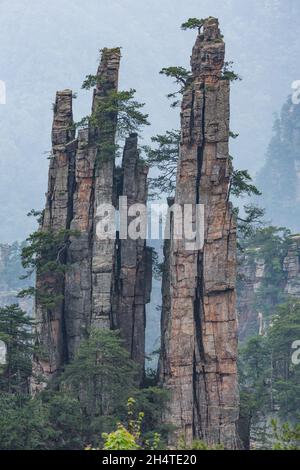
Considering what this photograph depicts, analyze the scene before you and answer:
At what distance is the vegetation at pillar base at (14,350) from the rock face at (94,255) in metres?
1.18

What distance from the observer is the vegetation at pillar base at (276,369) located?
226ft

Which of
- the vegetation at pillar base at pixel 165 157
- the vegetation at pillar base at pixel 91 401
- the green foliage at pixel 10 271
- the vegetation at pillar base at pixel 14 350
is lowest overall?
the vegetation at pillar base at pixel 91 401

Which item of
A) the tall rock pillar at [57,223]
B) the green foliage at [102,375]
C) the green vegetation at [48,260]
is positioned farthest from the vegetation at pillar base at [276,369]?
the green foliage at [102,375]

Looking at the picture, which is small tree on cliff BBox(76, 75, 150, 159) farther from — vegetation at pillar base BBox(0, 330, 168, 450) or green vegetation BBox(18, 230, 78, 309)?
vegetation at pillar base BBox(0, 330, 168, 450)

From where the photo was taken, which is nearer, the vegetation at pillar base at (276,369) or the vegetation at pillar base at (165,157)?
the vegetation at pillar base at (165,157)

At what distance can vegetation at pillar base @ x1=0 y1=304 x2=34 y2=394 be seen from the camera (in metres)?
54.3

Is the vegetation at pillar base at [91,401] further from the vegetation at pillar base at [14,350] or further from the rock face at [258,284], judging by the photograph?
the rock face at [258,284]

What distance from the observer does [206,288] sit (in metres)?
53.9

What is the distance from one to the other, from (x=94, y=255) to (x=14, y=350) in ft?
18.8

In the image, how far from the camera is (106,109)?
57031 mm
